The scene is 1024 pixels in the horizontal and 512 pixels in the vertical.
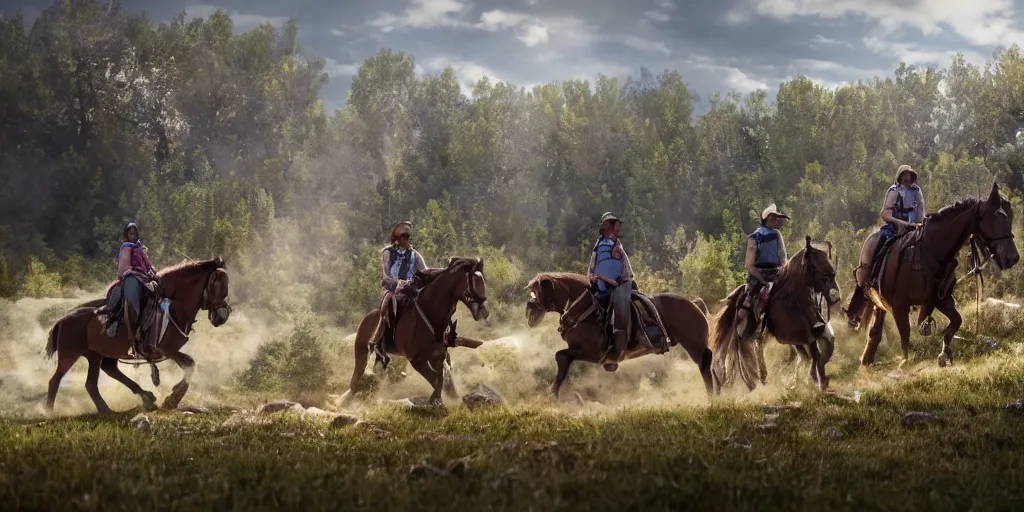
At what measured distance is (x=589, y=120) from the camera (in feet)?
183

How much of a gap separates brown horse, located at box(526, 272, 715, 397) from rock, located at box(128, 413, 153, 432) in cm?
626

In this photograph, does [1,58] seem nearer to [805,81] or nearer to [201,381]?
[201,381]

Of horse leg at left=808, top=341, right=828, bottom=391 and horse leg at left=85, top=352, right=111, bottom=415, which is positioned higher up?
horse leg at left=808, top=341, right=828, bottom=391

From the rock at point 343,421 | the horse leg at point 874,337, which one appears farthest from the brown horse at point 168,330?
the horse leg at point 874,337

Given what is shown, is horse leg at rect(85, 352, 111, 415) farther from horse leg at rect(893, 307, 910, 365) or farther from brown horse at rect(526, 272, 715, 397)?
horse leg at rect(893, 307, 910, 365)

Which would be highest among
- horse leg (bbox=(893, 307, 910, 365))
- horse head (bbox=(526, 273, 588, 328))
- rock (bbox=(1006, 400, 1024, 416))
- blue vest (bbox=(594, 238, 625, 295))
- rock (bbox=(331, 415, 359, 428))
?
blue vest (bbox=(594, 238, 625, 295))

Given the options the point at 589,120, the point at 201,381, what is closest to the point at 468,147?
the point at 589,120

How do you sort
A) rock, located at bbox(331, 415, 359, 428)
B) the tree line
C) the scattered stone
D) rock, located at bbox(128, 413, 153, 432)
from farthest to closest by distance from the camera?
the tree line, rock, located at bbox(331, 415, 359, 428), rock, located at bbox(128, 413, 153, 432), the scattered stone

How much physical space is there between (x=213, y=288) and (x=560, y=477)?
10.1 m

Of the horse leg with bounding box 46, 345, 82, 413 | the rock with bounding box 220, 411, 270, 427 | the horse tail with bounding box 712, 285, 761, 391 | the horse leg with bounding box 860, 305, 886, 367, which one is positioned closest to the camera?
the rock with bounding box 220, 411, 270, 427

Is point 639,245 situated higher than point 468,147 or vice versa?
point 468,147

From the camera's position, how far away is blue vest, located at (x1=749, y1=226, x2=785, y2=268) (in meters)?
15.4

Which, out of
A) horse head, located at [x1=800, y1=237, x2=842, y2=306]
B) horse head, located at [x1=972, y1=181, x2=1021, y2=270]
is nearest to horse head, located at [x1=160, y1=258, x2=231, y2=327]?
horse head, located at [x1=800, y1=237, x2=842, y2=306]

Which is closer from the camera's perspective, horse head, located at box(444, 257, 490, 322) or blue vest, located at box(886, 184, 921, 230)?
horse head, located at box(444, 257, 490, 322)
